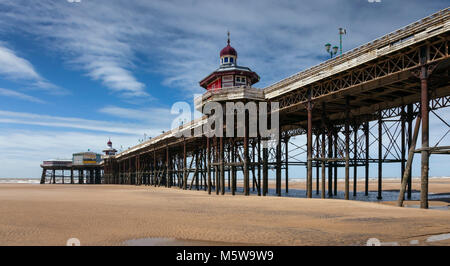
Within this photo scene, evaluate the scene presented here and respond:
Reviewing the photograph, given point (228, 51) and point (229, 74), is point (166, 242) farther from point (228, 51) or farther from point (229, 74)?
point (228, 51)

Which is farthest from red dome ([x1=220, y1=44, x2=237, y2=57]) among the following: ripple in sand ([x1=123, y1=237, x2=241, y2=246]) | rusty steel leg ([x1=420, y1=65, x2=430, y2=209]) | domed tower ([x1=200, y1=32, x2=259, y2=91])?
ripple in sand ([x1=123, y1=237, x2=241, y2=246])

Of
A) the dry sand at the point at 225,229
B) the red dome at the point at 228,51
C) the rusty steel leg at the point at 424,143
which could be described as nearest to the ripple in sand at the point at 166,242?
the dry sand at the point at 225,229

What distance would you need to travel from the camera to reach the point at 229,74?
4241cm

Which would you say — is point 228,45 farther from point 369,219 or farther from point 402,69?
point 369,219

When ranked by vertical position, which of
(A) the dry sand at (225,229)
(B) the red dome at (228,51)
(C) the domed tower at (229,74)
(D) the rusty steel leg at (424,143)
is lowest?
(A) the dry sand at (225,229)

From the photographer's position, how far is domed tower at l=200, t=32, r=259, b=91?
42.4 m

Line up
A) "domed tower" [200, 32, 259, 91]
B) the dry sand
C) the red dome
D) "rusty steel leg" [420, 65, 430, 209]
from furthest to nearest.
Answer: the red dome < "domed tower" [200, 32, 259, 91] < "rusty steel leg" [420, 65, 430, 209] < the dry sand

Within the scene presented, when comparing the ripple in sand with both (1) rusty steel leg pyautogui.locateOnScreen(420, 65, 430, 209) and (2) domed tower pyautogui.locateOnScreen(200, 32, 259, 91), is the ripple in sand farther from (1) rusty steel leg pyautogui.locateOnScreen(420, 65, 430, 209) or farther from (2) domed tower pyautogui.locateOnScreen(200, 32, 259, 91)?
(2) domed tower pyautogui.locateOnScreen(200, 32, 259, 91)

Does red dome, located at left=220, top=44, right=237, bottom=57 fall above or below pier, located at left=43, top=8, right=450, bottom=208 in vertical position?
above

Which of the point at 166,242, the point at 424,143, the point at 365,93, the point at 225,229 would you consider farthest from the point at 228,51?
the point at 166,242

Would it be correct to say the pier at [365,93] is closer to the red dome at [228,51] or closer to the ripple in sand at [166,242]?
the red dome at [228,51]

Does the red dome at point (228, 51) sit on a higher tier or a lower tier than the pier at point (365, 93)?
higher

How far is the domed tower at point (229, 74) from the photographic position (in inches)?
1668
